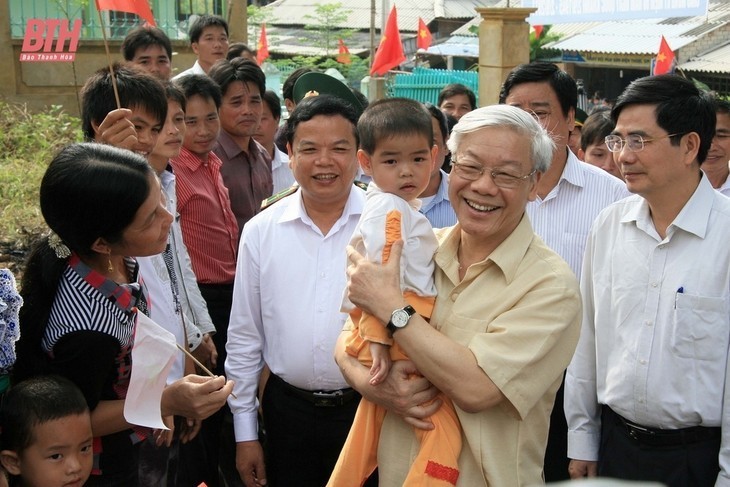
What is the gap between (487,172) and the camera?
2.52 metres

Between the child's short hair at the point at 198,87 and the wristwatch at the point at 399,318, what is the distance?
274 cm

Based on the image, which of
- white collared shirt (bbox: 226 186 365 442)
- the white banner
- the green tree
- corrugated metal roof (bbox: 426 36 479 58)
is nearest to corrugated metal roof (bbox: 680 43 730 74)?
corrugated metal roof (bbox: 426 36 479 58)

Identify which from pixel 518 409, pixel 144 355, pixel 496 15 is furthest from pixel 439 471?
pixel 496 15

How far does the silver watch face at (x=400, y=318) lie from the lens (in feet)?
7.91

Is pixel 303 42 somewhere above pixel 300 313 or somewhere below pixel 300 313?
above

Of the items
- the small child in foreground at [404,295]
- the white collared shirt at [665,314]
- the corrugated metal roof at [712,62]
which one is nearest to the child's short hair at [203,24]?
the small child in foreground at [404,295]

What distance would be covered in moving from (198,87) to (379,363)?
9.06 ft

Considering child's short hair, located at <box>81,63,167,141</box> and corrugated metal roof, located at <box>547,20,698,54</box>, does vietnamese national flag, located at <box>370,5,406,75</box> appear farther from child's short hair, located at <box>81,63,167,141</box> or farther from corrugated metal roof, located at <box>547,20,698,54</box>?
corrugated metal roof, located at <box>547,20,698,54</box>

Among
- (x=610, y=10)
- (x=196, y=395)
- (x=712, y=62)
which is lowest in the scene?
(x=196, y=395)

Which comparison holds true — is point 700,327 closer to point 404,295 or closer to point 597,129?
point 404,295

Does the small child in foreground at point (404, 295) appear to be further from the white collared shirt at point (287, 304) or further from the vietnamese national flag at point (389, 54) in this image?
the vietnamese national flag at point (389, 54)

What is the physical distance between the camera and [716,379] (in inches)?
115

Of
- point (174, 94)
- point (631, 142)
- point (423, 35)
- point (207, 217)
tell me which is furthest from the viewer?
point (423, 35)

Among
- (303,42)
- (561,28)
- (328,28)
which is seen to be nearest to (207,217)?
(328,28)
